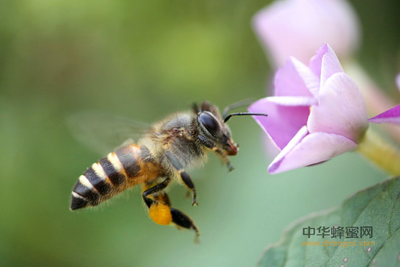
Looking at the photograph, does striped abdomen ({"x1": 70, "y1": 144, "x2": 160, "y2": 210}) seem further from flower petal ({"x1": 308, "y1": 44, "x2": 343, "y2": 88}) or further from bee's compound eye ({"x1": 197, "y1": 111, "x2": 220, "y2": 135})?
flower petal ({"x1": 308, "y1": 44, "x2": 343, "y2": 88})

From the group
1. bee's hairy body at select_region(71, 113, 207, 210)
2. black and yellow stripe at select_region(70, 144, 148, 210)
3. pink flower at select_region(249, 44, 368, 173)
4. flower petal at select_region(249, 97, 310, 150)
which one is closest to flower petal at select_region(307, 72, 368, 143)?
pink flower at select_region(249, 44, 368, 173)

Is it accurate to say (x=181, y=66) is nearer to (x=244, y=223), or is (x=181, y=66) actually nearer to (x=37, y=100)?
(x=37, y=100)

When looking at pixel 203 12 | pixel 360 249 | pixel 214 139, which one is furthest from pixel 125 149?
pixel 203 12

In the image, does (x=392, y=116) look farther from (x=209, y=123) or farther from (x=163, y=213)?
(x=163, y=213)

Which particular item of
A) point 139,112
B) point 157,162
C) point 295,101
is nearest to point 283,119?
point 295,101

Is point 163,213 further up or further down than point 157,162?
further down
